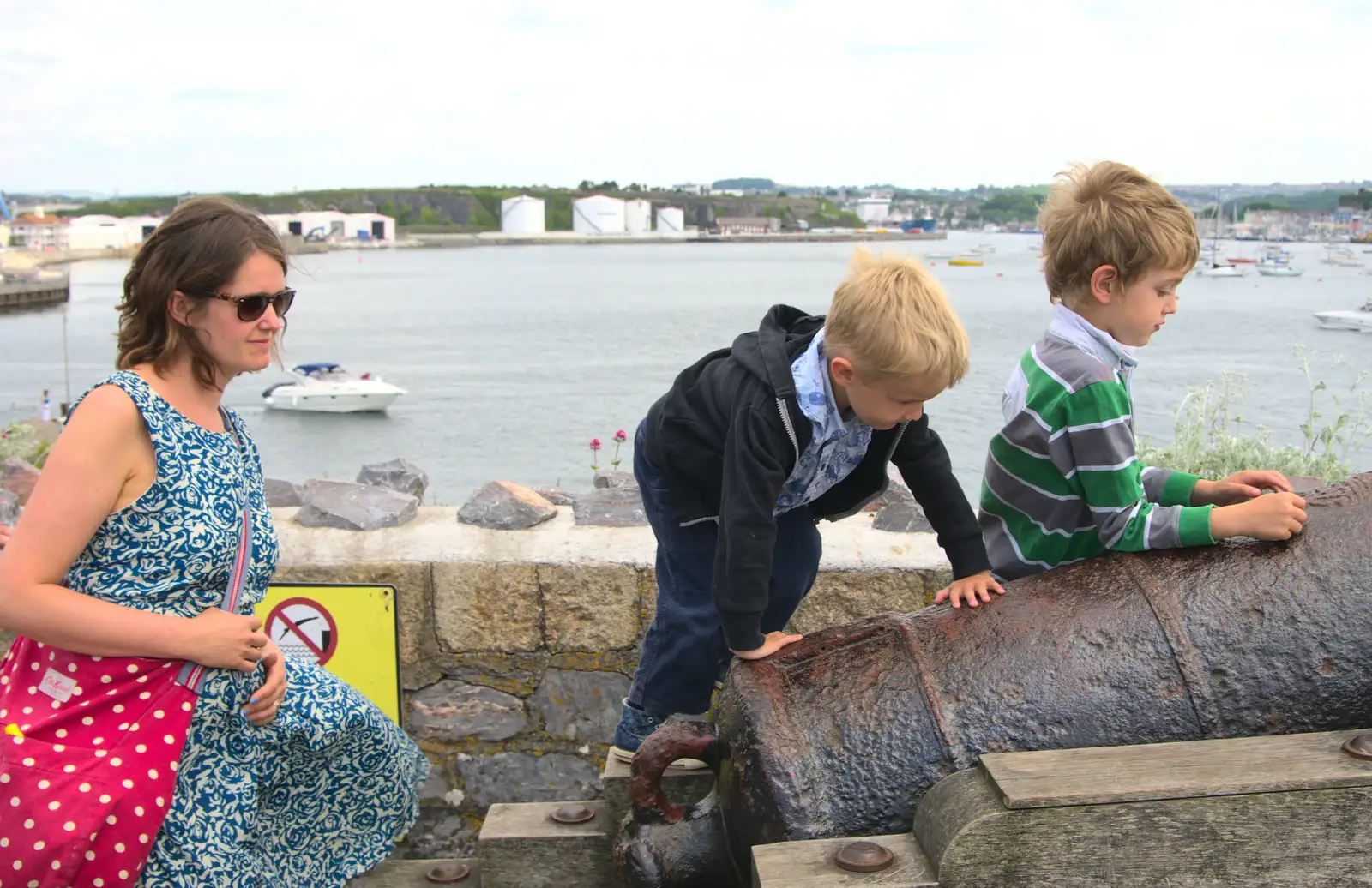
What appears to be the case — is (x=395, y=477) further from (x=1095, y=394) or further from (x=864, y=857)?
(x=864, y=857)

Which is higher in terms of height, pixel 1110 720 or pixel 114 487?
pixel 114 487

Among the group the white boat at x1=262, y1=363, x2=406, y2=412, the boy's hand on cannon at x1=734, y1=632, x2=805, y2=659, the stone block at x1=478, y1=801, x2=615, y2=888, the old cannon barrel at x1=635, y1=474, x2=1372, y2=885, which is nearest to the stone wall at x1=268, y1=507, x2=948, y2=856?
the stone block at x1=478, y1=801, x2=615, y2=888

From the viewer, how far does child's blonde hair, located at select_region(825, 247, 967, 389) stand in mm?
2123

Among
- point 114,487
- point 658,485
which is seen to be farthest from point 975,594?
point 114,487

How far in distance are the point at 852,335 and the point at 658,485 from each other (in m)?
0.64

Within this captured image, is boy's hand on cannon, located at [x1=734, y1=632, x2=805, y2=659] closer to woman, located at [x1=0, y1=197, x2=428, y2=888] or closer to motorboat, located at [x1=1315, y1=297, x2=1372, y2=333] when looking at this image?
woman, located at [x1=0, y1=197, x2=428, y2=888]

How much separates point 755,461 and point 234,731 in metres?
0.97

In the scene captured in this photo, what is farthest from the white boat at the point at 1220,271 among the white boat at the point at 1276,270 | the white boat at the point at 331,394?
the white boat at the point at 331,394

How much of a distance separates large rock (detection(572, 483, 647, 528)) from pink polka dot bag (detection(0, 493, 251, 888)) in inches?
69.7

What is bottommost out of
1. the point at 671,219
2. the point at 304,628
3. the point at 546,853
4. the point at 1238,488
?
the point at 546,853

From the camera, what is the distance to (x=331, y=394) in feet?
77.9

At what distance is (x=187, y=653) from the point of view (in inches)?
79.2

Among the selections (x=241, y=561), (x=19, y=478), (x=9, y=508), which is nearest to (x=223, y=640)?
(x=241, y=561)

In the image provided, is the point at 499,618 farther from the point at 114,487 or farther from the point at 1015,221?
the point at 1015,221
